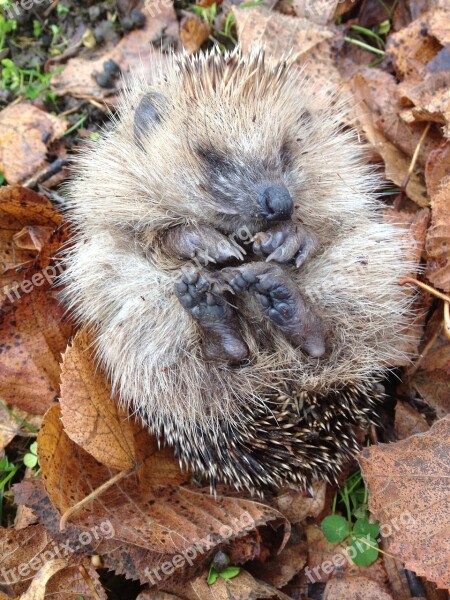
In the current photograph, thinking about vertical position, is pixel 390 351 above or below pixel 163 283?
below

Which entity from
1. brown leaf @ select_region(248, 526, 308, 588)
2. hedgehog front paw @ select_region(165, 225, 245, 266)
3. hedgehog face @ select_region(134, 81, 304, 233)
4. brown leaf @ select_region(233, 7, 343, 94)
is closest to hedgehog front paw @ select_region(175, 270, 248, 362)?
hedgehog front paw @ select_region(165, 225, 245, 266)

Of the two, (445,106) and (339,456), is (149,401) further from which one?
(445,106)

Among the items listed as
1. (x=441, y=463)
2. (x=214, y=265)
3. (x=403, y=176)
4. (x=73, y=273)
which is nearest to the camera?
(x=441, y=463)

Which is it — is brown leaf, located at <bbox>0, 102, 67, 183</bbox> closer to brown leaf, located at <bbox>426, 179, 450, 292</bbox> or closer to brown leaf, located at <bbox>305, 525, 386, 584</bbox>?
brown leaf, located at <bbox>426, 179, 450, 292</bbox>

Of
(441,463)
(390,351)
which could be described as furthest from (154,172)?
(441,463)

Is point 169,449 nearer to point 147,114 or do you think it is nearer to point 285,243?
point 285,243

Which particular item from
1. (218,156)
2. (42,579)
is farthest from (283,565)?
(218,156)
